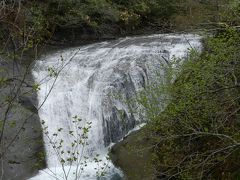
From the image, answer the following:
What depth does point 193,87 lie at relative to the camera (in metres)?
6.27

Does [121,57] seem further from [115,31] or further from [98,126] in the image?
[115,31]

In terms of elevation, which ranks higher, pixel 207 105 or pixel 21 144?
pixel 207 105

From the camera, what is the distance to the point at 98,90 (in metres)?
11.3

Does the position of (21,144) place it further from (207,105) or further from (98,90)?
(207,105)

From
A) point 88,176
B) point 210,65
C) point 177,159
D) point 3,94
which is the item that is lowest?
point 88,176

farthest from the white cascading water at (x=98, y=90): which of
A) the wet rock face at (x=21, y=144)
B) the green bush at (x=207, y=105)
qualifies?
the green bush at (x=207, y=105)

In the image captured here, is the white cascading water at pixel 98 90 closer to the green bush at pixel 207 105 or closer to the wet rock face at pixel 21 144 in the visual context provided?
the wet rock face at pixel 21 144

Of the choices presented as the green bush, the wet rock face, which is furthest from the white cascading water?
the green bush

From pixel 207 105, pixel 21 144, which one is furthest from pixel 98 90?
pixel 207 105

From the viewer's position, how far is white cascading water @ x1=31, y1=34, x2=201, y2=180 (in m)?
10.6

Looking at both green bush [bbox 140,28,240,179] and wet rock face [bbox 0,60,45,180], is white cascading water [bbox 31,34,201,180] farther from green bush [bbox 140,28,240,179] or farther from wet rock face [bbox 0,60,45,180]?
green bush [bbox 140,28,240,179]

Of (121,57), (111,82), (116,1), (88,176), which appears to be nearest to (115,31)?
(116,1)

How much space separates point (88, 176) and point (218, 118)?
395 centimetres

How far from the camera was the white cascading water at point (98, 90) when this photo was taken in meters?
10.6
